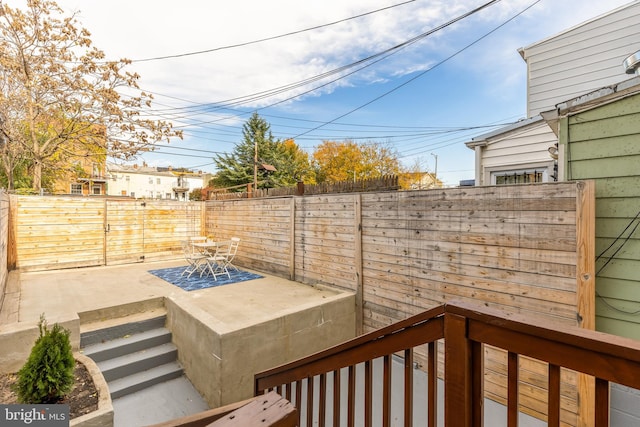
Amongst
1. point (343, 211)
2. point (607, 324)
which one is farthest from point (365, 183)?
point (607, 324)

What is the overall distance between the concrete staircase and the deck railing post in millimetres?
4057

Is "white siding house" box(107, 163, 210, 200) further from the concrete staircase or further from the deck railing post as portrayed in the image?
the deck railing post

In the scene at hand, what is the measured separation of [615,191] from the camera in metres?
2.54

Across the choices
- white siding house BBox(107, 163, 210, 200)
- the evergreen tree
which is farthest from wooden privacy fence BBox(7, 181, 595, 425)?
white siding house BBox(107, 163, 210, 200)

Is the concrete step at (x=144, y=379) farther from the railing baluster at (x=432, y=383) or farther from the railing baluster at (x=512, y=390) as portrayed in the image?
the railing baluster at (x=512, y=390)

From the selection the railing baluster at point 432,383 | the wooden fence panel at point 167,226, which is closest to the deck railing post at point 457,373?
the railing baluster at point 432,383

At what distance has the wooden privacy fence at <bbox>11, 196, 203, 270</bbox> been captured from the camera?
6.69 metres

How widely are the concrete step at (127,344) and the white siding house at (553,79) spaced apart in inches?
227

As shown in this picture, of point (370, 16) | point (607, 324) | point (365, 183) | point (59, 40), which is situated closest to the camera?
point (607, 324)

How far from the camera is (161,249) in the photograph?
27.8 ft

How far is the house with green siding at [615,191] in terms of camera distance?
2447 millimetres

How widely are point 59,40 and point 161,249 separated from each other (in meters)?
7.99

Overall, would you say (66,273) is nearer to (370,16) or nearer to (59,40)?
(59,40)

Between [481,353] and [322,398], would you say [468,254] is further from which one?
[481,353]
